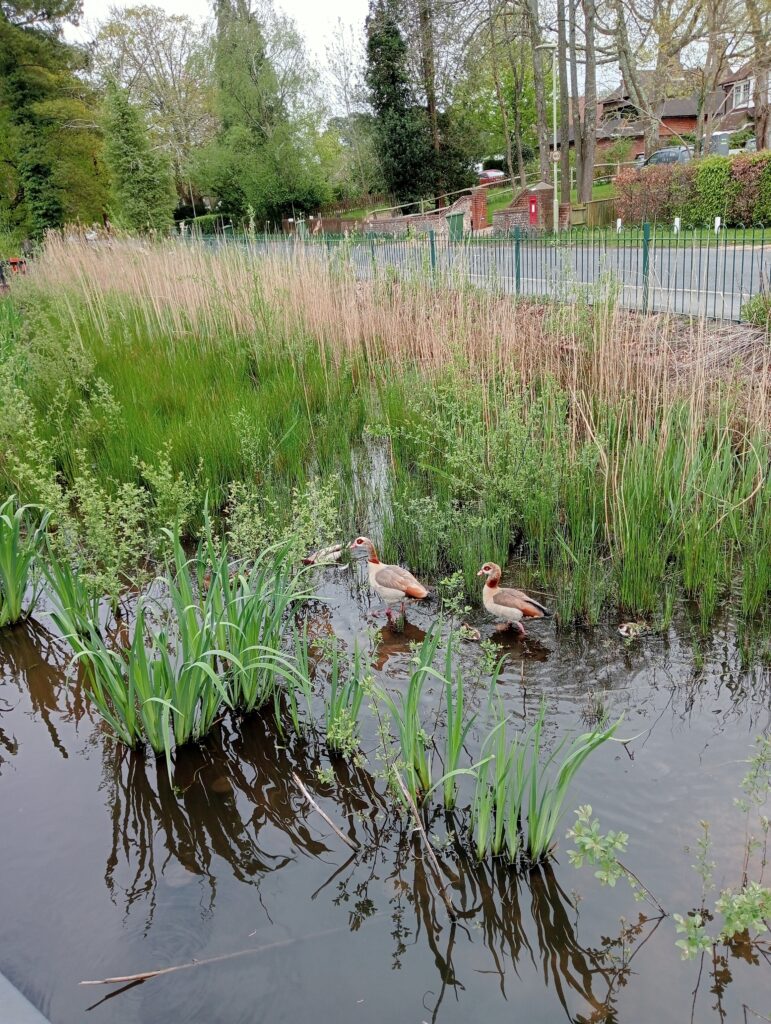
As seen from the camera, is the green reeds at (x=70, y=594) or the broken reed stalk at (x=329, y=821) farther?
the green reeds at (x=70, y=594)

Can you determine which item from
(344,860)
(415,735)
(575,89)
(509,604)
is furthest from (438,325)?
(575,89)

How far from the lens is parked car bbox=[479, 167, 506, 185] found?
43.5 m

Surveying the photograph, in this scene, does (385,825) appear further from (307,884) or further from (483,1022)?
(483,1022)

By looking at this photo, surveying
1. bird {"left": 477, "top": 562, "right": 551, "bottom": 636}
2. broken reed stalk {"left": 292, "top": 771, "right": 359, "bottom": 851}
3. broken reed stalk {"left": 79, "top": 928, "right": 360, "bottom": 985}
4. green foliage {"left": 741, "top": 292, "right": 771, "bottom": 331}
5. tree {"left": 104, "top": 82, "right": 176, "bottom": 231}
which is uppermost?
tree {"left": 104, "top": 82, "right": 176, "bottom": 231}

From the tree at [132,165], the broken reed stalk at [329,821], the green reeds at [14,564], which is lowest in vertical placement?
the broken reed stalk at [329,821]

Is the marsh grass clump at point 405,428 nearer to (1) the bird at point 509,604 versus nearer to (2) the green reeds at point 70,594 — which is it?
(2) the green reeds at point 70,594

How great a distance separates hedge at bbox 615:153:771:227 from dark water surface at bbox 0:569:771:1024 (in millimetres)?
17580

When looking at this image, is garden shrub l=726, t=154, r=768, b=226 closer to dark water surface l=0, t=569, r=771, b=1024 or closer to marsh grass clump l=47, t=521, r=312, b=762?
dark water surface l=0, t=569, r=771, b=1024

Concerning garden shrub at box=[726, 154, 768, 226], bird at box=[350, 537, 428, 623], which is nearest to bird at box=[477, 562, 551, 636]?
bird at box=[350, 537, 428, 623]

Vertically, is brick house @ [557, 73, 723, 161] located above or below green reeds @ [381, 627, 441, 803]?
above

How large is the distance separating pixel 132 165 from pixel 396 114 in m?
16.1

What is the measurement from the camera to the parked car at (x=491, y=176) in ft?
143

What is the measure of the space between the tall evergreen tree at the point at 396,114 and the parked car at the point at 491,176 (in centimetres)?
626

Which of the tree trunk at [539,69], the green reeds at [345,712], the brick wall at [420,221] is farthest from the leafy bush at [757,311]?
the tree trunk at [539,69]
